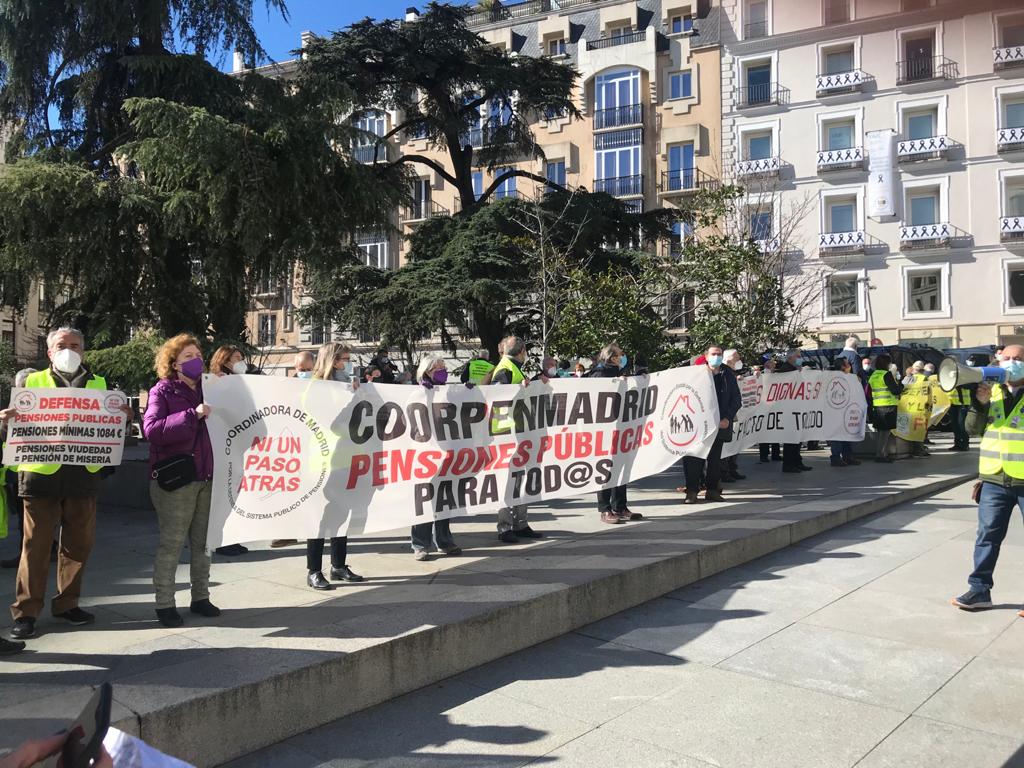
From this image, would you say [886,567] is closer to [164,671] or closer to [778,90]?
[164,671]

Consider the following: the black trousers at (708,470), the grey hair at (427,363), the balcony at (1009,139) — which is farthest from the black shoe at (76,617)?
the balcony at (1009,139)

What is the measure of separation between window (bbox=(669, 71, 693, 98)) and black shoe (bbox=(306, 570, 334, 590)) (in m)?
41.7

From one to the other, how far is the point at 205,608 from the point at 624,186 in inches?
1623

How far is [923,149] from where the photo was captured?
36.0 m

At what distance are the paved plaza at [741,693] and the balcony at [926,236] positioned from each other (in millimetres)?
33568

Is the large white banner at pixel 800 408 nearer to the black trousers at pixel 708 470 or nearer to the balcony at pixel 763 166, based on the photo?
the black trousers at pixel 708 470

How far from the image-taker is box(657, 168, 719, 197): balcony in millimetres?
42031

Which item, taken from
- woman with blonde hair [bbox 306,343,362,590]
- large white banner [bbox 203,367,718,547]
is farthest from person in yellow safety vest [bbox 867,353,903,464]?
woman with blonde hair [bbox 306,343,362,590]

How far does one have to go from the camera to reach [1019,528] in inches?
344

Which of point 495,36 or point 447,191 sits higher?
point 495,36

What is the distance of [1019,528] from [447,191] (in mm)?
40979

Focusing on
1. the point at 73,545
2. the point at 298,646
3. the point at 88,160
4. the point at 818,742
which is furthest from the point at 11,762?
the point at 88,160

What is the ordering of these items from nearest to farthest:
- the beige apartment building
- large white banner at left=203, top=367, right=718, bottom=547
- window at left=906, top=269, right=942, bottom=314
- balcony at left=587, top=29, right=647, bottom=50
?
large white banner at left=203, top=367, right=718, bottom=547 < window at left=906, top=269, right=942, bottom=314 < the beige apartment building < balcony at left=587, top=29, right=647, bottom=50

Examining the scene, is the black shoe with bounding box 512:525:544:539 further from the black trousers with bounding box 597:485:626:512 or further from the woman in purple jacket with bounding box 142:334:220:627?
the woman in purple jacket with bounding box 142:334:220:627
